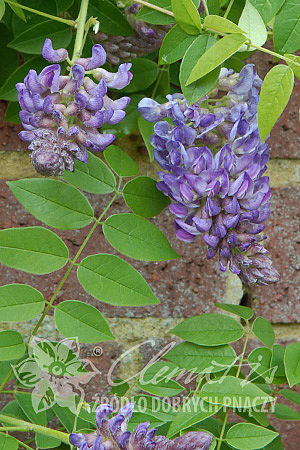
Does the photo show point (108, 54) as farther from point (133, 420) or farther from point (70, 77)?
point (133, 420)

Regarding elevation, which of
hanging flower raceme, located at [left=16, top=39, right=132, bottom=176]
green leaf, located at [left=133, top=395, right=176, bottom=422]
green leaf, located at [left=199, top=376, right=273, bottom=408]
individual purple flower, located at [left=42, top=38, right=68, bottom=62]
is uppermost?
individual purple flower, located at [left=42, top=38, right=68, bottom=62]

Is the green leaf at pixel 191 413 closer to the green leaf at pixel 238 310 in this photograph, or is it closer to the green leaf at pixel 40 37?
the green leaf at pixel 238 310

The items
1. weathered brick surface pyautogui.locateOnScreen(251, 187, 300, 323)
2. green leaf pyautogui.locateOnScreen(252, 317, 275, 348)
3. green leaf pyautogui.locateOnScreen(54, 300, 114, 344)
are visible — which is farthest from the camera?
weathered brick surface pyautogui.locateOnScreen(251, 187, 300, 323)

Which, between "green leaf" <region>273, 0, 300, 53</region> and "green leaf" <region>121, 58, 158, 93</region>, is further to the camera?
"green leaf" <region>121, 58, 158, 93</region>

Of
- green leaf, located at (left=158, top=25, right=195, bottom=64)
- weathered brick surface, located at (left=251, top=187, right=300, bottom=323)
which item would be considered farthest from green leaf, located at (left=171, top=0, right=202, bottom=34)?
weathered brick surface, located at (left=251, top=187, right=300, bottom=323)

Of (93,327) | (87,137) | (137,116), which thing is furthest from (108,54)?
(93,327)

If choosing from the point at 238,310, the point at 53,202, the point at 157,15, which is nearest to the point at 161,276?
the point at 238,310

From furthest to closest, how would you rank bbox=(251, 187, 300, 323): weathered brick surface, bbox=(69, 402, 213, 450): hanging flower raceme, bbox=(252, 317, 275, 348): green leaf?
bbox=(251, 187, 300, 323): weathered brick surface < bbox=(252, 317, 275, 348): green leaf < bbox=(69, 402, 213, 450): hanging flower raceme

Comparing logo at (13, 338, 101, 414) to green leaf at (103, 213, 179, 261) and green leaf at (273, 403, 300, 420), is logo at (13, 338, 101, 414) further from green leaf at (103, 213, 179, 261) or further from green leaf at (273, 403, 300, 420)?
green leaf at (273, 403, 300, 420)

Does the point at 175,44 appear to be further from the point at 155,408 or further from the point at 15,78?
the point at 155,408
